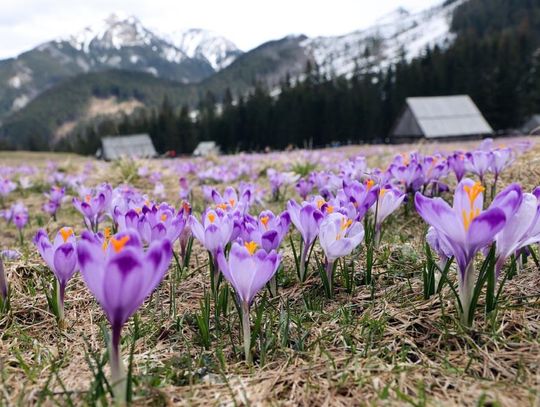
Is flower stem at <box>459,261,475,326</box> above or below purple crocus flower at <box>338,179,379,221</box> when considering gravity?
below

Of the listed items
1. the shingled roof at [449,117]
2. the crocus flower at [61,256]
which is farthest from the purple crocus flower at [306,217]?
the shingled roof at [449,117]

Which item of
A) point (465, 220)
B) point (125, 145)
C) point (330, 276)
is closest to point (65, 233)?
point (330, 276)

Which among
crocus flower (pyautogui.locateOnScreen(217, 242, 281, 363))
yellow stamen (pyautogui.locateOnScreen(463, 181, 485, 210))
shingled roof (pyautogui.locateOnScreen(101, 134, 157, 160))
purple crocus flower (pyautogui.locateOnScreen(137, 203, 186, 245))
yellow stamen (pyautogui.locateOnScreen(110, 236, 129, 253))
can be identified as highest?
shingled roof (pyautogui.locateOnScreen(101, 134, 157, 160))

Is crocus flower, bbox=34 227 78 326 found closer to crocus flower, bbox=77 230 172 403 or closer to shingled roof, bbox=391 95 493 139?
crocus flower, bbox=77 230 172 403

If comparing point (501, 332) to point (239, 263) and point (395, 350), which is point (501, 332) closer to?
point (395, 350)

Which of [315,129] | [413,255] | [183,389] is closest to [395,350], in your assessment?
[183,389]

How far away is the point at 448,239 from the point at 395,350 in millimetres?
384

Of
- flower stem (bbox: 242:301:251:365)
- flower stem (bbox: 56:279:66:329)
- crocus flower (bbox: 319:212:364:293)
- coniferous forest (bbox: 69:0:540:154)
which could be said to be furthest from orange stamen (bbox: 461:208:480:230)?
coniferous forest (bbox: 69:0:540:154)

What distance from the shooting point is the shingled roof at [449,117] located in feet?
118

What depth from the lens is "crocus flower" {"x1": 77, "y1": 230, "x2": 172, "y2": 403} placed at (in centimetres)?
103

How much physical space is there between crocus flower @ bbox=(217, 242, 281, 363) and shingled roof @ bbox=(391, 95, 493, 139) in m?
36.3

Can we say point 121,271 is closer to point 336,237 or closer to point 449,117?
point 336,237

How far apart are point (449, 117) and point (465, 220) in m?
39.9

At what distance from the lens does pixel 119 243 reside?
1087 millimetres
